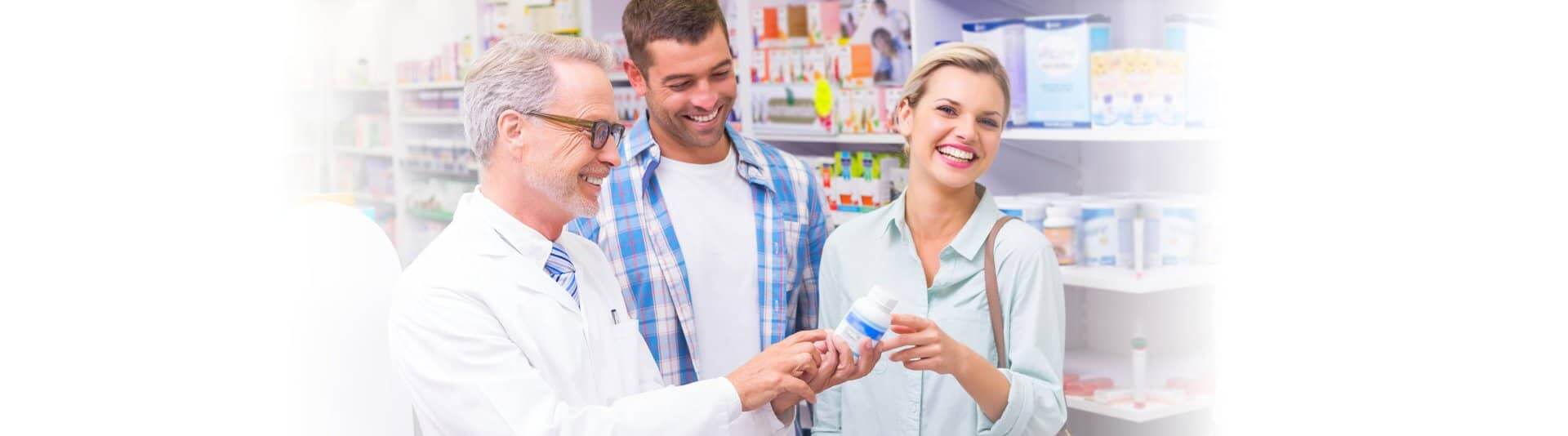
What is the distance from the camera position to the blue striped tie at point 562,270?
192 cm

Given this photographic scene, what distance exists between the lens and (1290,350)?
2254 millimetres

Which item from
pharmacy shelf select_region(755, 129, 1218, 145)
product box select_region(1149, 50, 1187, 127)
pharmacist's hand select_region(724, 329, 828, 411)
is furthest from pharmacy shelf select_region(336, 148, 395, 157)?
pharmacist's hand select_region(724, 329, 828, 411)

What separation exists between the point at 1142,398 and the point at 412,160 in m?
5.98

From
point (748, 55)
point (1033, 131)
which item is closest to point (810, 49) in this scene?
point (748, 55)

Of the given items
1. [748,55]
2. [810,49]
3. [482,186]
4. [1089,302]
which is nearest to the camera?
[482,186]

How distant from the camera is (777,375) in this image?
1886 mm

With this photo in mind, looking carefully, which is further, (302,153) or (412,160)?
(302,153)

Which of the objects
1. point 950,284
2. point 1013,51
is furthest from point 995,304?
point 1013,51

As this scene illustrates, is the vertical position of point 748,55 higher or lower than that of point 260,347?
higher

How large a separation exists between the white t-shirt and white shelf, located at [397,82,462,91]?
198 inches

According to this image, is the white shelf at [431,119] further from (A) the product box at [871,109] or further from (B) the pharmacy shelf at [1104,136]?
(B) the pharmacy shelf at [1104,136]

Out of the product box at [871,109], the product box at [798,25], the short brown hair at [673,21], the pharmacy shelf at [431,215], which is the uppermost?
the product box at [798,25]

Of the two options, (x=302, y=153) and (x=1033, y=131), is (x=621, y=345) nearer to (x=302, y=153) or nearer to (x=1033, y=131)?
(x=1033, y=131)

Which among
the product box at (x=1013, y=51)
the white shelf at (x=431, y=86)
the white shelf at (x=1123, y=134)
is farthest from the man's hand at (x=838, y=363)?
the white shelf at (x=431, y=86)
